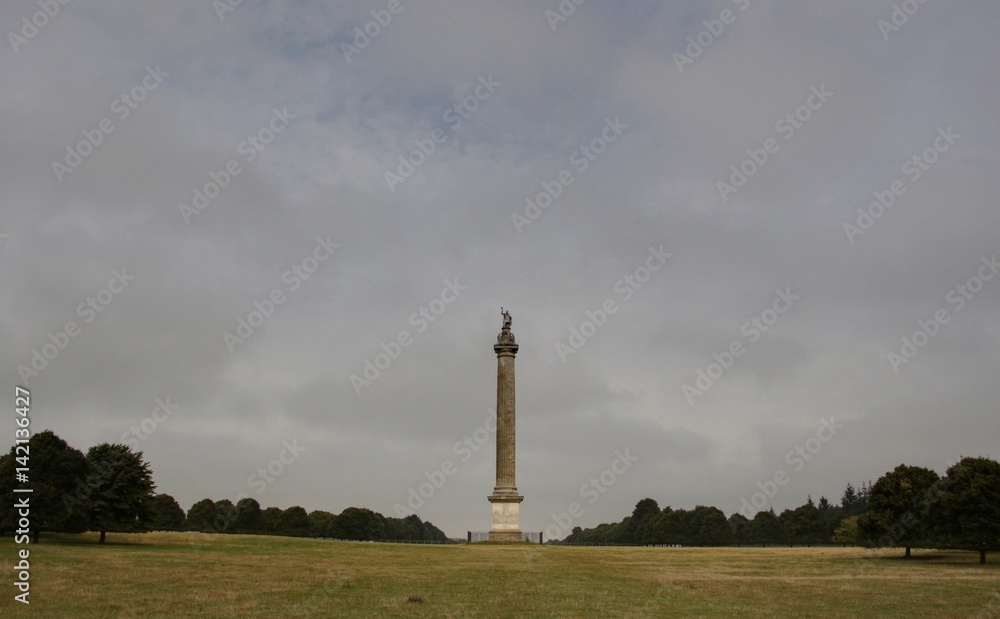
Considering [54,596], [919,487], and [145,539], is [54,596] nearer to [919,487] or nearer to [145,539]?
[145,539]

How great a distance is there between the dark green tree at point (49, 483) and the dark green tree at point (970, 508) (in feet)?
199

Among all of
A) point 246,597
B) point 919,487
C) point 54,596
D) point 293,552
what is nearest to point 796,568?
point 919,487

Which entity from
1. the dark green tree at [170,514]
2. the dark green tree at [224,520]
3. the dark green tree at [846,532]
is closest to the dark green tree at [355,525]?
the dark green tree at [224,520]

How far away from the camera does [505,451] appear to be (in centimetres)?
7750

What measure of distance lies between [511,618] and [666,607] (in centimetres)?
702

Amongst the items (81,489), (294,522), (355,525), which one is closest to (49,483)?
(81,489)

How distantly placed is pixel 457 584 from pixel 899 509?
4519 centimetres

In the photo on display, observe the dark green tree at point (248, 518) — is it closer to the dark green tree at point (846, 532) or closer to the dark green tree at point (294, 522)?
the dark green tree at point (294, 522)

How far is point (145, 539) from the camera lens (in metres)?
63.6

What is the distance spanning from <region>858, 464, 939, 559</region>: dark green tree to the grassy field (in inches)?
155

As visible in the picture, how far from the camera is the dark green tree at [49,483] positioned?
173ft

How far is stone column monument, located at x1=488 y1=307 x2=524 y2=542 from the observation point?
74.4 m

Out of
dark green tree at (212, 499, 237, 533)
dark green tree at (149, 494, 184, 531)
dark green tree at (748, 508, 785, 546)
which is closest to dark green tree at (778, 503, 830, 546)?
dark green tree at (748, 508, 785, 546)

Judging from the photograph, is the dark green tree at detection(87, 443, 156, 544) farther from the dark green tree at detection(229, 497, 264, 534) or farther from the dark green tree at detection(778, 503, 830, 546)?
the dark green tree at detection(778, 503, 830, 546)
